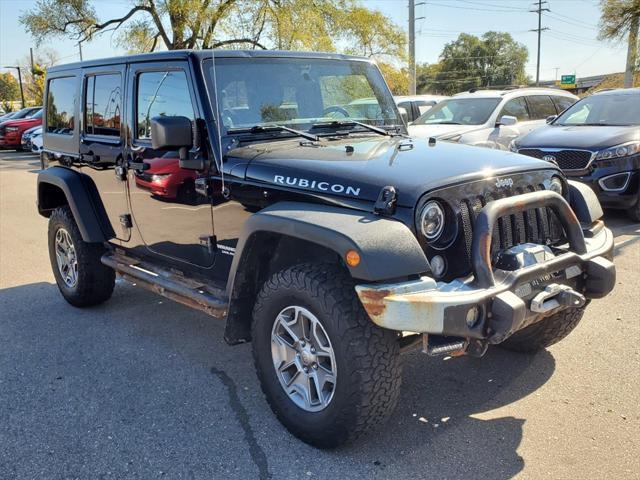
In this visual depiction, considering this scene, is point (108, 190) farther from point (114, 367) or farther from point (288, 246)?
point (288, 246)

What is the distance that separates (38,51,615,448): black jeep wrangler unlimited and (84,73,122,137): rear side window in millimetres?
19

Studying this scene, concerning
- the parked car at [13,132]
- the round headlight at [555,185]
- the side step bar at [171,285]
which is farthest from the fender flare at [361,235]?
the parked car at [13,132]

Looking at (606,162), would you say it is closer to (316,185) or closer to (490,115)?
(490,115)

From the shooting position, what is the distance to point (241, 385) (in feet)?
12.5

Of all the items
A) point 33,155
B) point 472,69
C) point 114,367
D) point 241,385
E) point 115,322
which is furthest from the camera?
point 472,69

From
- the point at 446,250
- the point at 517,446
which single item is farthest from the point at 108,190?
the point at 517,446

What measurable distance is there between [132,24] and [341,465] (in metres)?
26.3

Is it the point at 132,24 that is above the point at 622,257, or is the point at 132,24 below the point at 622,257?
above

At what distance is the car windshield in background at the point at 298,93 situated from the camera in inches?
147

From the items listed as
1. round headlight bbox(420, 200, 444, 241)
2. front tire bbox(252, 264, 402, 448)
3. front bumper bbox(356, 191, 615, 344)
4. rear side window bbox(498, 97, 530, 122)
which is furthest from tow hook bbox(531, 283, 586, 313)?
rear side window bbox(498, 97, 530, 122)

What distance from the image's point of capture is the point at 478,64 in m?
79.8

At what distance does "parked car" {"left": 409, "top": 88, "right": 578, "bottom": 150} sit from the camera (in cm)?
982

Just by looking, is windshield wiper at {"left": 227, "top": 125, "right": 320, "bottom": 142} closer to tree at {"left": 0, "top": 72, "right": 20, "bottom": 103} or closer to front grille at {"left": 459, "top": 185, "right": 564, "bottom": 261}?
front grille at {"left": 459, "top": 185, "right": 564, "bottom": 261}

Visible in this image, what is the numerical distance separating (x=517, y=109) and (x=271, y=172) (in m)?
8.63
